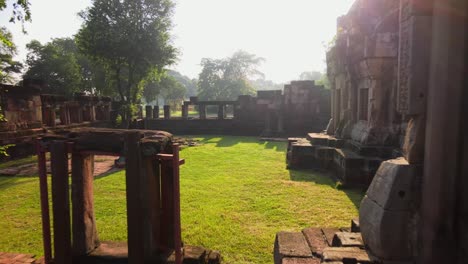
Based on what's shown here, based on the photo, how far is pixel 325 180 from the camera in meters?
7.64

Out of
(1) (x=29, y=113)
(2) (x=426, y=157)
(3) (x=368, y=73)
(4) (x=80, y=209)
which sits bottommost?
(4) (x=80, y=209)

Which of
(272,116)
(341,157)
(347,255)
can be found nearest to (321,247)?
(347,255)

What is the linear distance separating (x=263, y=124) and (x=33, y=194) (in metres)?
13.5

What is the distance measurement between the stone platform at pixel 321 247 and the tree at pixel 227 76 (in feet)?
130

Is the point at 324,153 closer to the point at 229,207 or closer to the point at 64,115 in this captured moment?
the point at 229,207

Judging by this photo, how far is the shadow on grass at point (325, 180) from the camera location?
6.23m

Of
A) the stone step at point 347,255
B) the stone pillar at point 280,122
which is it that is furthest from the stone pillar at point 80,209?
the stone pillar at point 280,122

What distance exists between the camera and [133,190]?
3271 mm

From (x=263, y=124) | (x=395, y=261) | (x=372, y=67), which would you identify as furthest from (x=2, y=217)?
(x=263, y=124)

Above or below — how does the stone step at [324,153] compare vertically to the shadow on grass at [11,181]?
above

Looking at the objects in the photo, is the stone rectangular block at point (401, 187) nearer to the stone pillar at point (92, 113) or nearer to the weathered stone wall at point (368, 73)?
the weathered stone wall at point (368, 73)

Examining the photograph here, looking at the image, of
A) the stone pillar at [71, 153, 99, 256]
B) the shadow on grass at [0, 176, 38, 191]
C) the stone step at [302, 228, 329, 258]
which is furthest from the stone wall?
the shadow on grass at [0, 176, 38, 191]

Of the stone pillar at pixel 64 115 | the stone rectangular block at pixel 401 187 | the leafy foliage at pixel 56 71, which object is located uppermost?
the leafy foliage at pixel 56 71

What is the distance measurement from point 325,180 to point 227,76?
141 feet
